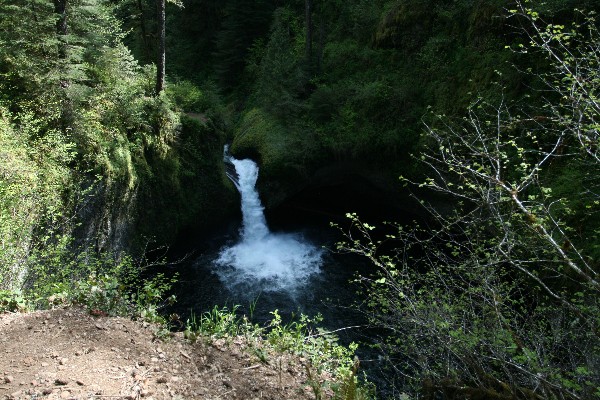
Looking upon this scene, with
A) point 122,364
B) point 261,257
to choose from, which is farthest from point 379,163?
point 122,364

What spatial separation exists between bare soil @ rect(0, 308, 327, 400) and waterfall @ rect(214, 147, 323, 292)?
7687 mm

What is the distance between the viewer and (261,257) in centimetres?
1519

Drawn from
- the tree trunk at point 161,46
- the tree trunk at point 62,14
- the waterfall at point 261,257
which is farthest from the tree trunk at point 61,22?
the waterfall at point 261,257

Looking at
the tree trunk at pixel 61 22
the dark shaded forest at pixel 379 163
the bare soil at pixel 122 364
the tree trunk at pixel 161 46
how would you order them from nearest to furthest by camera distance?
1. the bare soil at pixel 122 364
2. the dark shaded forest at pixel 379 163
3. the tree trunk at pixel 61 22
4. the tree trunk at pixel 161 46

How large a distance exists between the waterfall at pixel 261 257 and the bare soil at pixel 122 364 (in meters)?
7.69

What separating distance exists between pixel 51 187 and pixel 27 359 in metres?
5.80

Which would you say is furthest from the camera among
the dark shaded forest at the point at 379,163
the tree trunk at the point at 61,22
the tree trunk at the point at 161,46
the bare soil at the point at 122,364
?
the tree trunk at the point at 161,46

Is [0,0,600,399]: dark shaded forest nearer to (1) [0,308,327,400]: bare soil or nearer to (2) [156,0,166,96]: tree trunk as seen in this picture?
(2) [156,0,166,96]: tree trunk

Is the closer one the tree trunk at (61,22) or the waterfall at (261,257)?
the tree trunk at (61,22)

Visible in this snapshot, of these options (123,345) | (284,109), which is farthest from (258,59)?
(123,345)

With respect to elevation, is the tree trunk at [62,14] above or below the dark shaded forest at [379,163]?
above

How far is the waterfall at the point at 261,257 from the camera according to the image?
44.1 ft

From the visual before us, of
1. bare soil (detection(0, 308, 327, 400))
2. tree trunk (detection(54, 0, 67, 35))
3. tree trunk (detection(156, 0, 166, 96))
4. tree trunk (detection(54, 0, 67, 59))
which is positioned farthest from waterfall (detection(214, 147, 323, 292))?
tree trunk (detection(54, 0, 67, 35))

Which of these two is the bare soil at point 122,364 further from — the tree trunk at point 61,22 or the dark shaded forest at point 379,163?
the tree trunk at point 61,22
